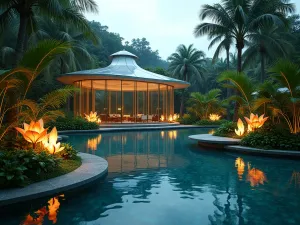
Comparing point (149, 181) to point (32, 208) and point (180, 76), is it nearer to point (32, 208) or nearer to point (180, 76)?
point (32, 208)

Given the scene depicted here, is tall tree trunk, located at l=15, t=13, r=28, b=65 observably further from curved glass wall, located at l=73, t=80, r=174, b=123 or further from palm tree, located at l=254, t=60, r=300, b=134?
curved glass wall, located at l=73, t=80, r=174, b=123

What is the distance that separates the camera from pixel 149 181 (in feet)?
18.8

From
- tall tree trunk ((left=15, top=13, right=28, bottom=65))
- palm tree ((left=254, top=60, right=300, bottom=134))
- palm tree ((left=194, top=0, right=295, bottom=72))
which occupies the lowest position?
palm tree ((left=254, top=60, right=300, bottom=134))

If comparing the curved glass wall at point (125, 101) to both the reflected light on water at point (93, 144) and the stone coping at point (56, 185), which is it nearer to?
the reflected light on water at point (93, 144)

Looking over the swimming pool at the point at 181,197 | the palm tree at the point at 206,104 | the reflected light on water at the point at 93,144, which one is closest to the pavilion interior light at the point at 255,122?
the swimming pool at the point at 181,197

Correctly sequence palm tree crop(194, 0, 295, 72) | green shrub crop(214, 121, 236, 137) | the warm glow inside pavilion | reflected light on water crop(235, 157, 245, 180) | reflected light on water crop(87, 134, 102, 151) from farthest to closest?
the warm glow inside pavilion
palm tree crop(194, 0, 295, 72)
green shrub crop(214, 121, 236, 137)
reflected light on water crop(87, 134, 102, 151)
reflected light on water crop(235, 157, 245, 180)

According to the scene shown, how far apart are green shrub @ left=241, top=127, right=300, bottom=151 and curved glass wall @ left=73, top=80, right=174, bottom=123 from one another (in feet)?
37.5

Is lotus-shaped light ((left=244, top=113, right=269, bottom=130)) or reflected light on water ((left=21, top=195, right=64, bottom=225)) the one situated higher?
lotus-shaped light ((left=244, top=113, right=269, bottom=130))

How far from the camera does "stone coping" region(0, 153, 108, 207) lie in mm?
4121

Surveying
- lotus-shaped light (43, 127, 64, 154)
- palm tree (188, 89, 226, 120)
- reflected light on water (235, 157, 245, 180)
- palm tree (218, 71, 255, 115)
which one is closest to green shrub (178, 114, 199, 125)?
palm tree (188, 89, 226, 120)

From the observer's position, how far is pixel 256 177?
609cm

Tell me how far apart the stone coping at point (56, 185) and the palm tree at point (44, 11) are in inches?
178

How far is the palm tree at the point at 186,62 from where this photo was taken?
33000 mm

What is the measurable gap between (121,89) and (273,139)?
12134 millimetres
